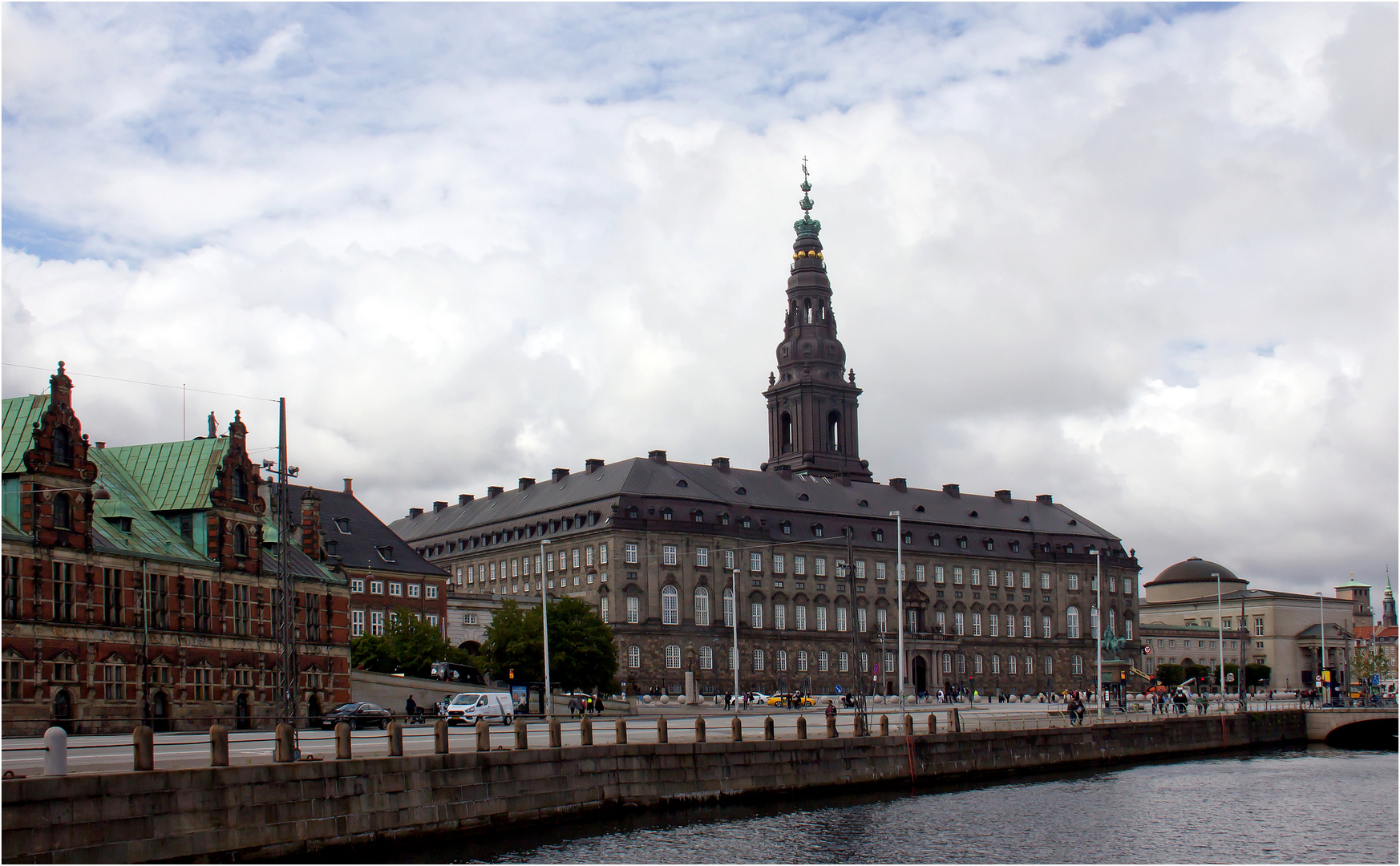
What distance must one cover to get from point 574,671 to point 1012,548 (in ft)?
299

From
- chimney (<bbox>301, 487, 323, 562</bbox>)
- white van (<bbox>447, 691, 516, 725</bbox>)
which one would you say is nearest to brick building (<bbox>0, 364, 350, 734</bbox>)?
chimney (<bbox>301, 487, 323, 562</bbox>)

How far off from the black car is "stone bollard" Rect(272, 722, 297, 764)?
25.8m

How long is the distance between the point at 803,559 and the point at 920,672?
19447 millimetres

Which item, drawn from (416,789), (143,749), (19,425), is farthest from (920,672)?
(143,749)

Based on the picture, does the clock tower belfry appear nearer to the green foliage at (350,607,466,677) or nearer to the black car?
the green foliage at (350,607,466,677)

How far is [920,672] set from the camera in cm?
16762

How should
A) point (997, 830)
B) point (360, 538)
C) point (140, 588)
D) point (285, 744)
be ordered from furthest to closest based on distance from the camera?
point (360, 538) < point (140, 588) < point (997, 830) < point (285, 744)

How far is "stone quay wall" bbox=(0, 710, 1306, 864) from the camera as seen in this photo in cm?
3222

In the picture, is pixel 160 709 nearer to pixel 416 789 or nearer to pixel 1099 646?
pixel 416 789

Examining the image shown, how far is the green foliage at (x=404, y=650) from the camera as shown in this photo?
102 m

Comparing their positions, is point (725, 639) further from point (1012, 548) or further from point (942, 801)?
point (942, 801)

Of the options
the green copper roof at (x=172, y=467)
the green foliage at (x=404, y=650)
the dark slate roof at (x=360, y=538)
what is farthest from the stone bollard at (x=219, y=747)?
the dark slate roof at (x=360, y=538)

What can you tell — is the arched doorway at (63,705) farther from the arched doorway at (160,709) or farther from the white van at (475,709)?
the white van at (475,709)

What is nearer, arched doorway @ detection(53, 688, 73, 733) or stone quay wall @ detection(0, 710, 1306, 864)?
stone quay wall @ detection(0, 710, 1306, 864)
